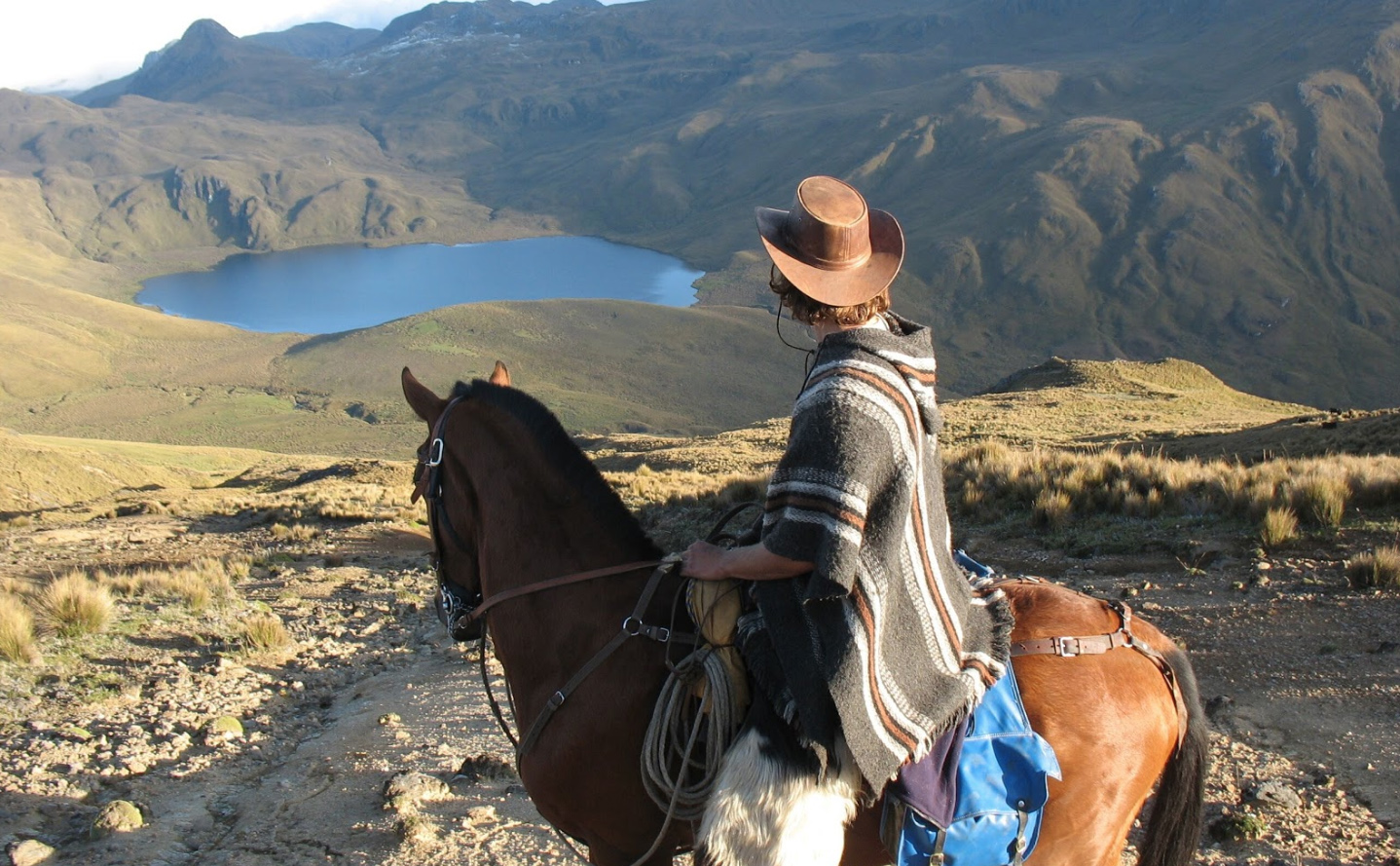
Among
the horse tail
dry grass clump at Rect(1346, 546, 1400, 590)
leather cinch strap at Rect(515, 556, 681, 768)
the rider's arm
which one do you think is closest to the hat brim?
the rider's arm

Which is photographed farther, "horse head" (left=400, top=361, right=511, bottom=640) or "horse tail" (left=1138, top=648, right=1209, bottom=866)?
"horse head" (left=400, top=361, right=511, bottom=640)

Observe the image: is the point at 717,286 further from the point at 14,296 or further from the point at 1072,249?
the point at 14,296

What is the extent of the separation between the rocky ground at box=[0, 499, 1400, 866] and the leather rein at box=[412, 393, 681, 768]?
6.82 feet

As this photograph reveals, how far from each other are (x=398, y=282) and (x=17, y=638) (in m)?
154

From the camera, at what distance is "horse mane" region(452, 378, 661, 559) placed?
322cm

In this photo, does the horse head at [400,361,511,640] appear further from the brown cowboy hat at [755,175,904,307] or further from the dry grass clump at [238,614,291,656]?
the dry grass clump at [238,614,291,656]

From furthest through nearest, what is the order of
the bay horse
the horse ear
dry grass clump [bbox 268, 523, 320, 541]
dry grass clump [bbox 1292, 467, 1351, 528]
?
dry grass clump [bbox 268, 523, 320, 541], dry grass clump [bbox 1292, 467, 1351, 528], the horse ear, the bay horse

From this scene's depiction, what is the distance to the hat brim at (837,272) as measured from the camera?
255 centimetres

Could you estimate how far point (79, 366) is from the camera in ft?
299

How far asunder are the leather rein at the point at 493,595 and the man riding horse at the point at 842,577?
1.01ft

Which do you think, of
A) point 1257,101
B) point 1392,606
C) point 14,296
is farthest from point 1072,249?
point 14,296

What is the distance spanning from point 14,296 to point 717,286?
305ft

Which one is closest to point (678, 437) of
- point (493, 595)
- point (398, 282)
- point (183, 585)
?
point (183, 585)

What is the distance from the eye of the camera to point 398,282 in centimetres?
15150
